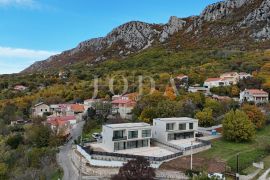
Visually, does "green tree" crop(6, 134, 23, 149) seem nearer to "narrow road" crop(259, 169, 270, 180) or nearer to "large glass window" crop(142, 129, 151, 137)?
"large glass window" crop(142, 129, 151, 137)

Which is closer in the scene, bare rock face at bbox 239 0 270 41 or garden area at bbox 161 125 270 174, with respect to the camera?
garden area at bbox 161 125 270 174

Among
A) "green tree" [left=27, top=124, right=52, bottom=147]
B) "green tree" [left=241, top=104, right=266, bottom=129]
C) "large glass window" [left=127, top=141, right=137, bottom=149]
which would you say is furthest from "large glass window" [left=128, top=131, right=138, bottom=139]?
"green tree" [left=241, top=104, right=266, bottom=129]

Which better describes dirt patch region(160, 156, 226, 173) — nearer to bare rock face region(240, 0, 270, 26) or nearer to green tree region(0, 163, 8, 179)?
green tree region(0, 163, 8, 179)

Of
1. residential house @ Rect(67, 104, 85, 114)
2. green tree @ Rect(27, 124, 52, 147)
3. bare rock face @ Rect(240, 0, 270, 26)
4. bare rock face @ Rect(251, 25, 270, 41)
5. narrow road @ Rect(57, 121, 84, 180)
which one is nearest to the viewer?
narrow road @ Rect(57, 121, 84, 180)

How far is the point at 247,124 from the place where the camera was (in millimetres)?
34938

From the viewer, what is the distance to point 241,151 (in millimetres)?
31797

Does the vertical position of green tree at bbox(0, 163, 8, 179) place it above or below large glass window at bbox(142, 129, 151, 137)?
below

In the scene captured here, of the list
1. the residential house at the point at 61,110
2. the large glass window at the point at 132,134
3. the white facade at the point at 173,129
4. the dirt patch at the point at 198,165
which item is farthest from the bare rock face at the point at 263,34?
the dirt patch at the point at 198,165

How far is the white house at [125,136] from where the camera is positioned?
32.0 metres

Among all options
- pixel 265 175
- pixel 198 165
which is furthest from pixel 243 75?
pixel 198 165

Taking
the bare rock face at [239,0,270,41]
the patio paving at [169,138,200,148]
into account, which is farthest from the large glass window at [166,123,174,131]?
the bare rock face at [239,0,270,41]

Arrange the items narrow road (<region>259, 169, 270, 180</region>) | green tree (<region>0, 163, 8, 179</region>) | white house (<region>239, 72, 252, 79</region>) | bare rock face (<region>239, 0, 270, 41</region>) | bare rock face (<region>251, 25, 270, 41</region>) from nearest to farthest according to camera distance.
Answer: narrow road (<region>259, 169, 270, 180</region>) → green tree (<region>0, 163, 8, 179</region>) → white house (<region>239, 72, 252, 79</region>) → bare rock face (<region>251, 25, 270, 41</region>) → bare rock face (<region>239, 0, 270, 41</region>)

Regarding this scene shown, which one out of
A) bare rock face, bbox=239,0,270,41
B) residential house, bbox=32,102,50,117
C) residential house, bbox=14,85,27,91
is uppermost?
bare rock face, bbox=239,0,270,41

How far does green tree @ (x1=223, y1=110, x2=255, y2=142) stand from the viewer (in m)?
34.7
